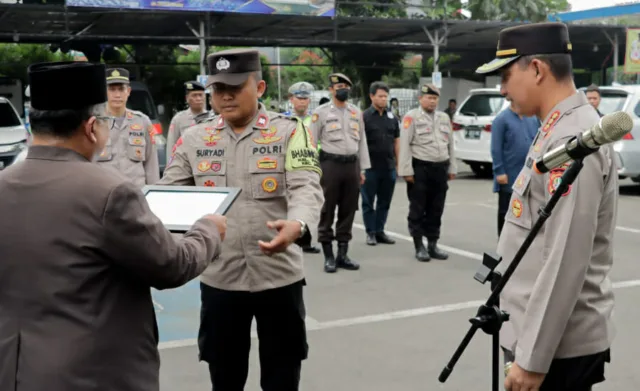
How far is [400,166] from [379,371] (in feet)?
12.7

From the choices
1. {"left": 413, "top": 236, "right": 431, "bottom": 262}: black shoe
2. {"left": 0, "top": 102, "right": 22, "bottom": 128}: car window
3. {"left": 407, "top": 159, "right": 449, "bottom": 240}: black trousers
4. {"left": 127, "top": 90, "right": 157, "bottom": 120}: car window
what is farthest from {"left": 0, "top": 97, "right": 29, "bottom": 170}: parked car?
{"left": 413, "top": 236, "right": 431, "bottom": 262}: black shoe

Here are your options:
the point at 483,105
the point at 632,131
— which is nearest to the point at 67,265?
the point at 632,131

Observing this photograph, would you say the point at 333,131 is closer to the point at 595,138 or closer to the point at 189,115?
the point at 189,115

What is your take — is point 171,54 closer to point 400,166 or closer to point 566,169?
point 400,166

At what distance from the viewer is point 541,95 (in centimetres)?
246

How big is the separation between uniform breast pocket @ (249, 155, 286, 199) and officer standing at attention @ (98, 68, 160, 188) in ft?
9.88

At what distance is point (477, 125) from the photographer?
15.3m

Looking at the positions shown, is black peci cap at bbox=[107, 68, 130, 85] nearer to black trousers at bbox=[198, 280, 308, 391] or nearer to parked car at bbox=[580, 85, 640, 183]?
black trousers at bbox=[198, 280, 308, 391]

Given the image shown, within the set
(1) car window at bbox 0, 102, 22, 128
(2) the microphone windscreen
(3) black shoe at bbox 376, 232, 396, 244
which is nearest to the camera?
(2) the microphone windscreen

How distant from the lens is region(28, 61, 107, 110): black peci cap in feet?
6.95

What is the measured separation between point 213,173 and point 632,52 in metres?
20.4

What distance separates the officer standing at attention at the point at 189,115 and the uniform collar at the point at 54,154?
20.3 feet

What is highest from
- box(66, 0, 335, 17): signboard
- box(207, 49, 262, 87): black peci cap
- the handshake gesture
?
box(66, 0, 335, 17): signboard

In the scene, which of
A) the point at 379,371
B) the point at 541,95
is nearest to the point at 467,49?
the point at 379,371
